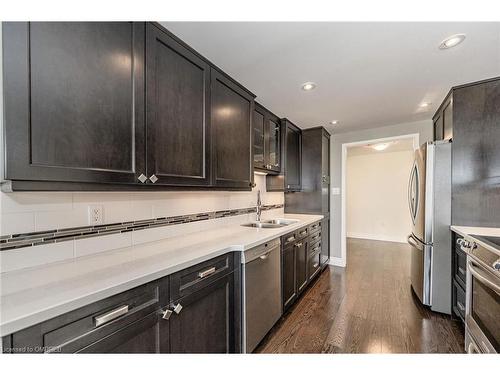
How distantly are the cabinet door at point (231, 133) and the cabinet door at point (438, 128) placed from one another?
2.28m

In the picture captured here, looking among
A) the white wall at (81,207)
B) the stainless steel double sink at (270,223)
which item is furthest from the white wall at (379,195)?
the white wall at (81,207)

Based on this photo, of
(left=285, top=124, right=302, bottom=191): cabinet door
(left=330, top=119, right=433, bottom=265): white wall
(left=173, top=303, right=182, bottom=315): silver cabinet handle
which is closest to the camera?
(left=173, top=303, right=182, bottom=315): silver cabinet handle

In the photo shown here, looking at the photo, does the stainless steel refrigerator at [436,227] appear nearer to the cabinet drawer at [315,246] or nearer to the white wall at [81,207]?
the cabinet drawer at [315,246]

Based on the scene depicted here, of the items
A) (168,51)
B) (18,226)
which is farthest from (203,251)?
(168,51)

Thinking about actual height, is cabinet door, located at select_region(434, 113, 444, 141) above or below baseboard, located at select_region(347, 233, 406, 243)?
above

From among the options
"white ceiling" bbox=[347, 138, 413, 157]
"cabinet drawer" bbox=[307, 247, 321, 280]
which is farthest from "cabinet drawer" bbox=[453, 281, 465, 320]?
"white ceiling" bbox=[347, 138, 413, 157]

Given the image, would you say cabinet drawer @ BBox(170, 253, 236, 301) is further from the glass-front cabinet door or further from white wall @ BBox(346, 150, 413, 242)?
white wall @ BBox(346, 150, 413, 242)

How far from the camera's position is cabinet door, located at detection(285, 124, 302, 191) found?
10.3ft

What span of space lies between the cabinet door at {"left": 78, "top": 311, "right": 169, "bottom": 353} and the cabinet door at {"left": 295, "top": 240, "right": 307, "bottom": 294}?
161 cm

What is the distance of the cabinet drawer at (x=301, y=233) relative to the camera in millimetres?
2400

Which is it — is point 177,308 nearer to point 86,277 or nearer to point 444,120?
point 86,277

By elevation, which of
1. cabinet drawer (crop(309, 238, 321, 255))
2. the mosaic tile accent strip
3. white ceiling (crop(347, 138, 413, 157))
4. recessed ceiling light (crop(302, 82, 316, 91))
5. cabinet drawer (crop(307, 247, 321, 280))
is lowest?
cabinet drawer (crop(307, 247, 321, 280))
